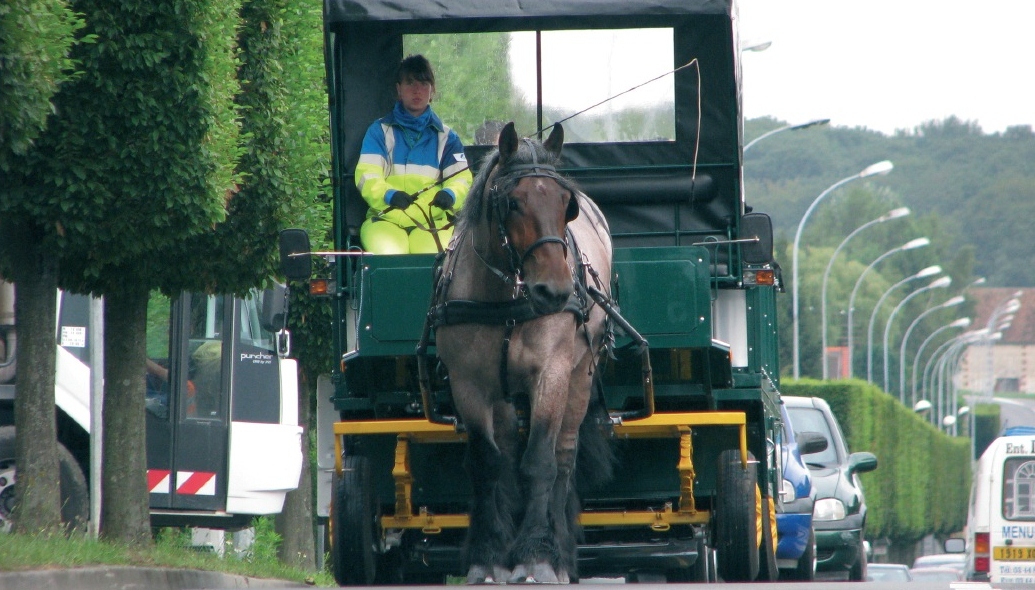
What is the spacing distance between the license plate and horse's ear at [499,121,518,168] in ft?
42.7

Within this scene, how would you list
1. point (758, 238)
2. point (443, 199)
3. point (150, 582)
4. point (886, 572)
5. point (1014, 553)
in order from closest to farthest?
point (758, 238) < point (443, 199) < point (150, 582) < point (1014, 553) < point (886, 572)

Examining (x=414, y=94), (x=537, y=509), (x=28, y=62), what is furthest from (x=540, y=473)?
(x=28, y=62)

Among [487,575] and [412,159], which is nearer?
[487,575]

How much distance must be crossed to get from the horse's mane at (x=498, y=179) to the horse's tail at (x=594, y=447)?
1.11 m

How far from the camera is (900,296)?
470 feet

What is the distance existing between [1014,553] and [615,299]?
12251 mm

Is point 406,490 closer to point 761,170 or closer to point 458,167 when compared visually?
point 458,167

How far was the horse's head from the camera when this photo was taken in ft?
27.2

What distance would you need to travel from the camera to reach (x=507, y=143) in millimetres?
8828

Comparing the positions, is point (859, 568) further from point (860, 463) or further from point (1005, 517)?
point (1005, 517)

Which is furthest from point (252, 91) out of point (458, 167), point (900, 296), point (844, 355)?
point (900, 296)

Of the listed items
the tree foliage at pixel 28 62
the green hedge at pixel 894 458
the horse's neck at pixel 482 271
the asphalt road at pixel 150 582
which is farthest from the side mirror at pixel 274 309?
the green hedge at pixel 894 458

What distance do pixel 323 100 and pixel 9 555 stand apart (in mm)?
9265

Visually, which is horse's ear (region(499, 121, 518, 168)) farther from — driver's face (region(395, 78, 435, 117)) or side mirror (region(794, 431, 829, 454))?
side mirror (region(794, 431, 829, 454))
